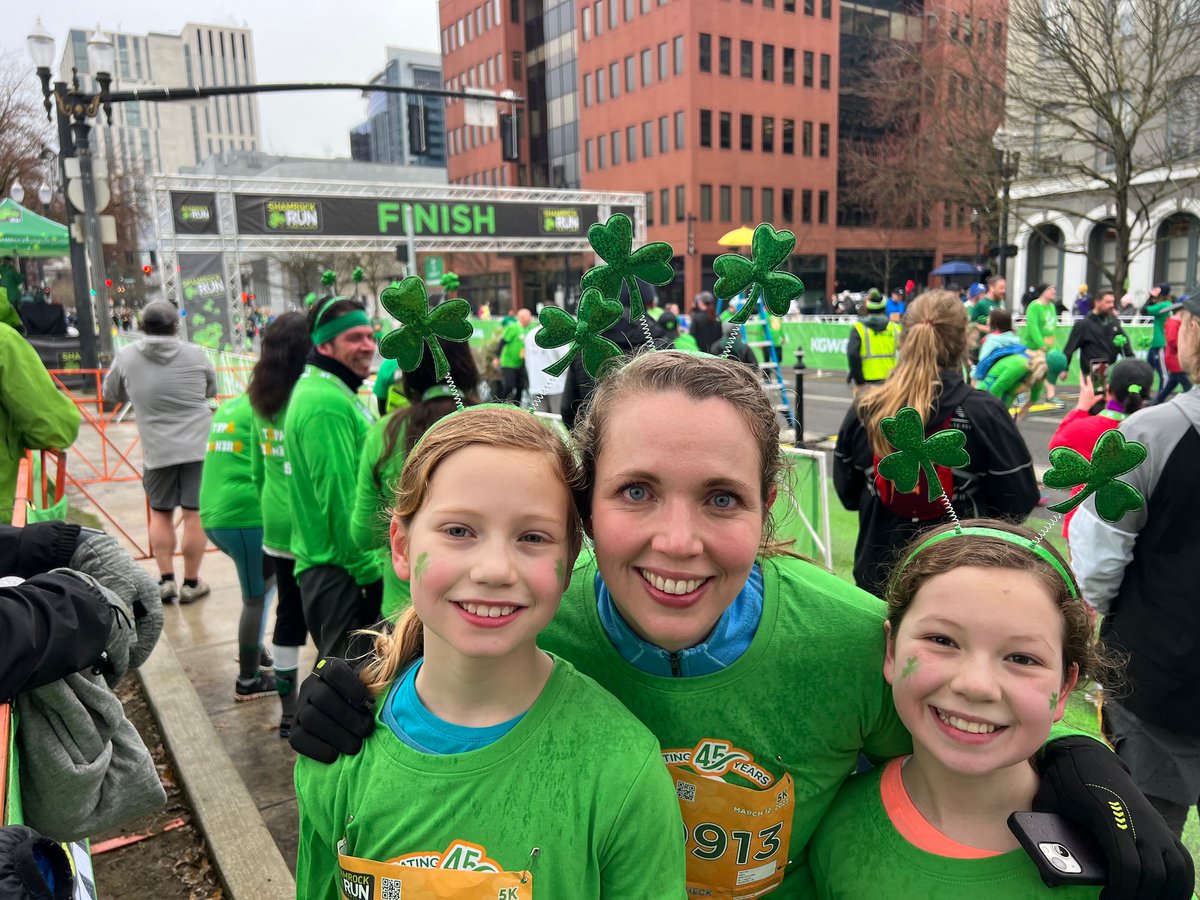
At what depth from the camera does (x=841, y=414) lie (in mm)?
13070

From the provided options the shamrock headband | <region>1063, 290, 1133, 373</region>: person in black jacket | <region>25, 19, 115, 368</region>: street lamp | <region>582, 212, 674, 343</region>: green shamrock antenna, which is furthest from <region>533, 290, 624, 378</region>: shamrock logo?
<region>1063, 290, 1133, 373</region>: person in black jacket

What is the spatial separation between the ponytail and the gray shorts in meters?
4.54

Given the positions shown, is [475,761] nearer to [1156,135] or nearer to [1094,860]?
[1094,860]

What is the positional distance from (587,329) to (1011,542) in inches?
34.7

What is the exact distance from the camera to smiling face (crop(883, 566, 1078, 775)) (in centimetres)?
130

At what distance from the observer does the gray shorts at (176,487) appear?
5629mm

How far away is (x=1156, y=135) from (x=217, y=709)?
24.3 meters

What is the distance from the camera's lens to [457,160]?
6244 cm

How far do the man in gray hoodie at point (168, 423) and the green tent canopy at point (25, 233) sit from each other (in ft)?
40.2

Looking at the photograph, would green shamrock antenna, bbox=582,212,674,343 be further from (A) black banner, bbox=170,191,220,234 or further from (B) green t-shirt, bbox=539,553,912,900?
(A) black banner, bbox=170,191,220,234

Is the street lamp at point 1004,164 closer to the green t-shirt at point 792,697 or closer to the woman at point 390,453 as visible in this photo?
the woman at point 390,453

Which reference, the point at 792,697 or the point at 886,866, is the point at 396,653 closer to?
the point at 792,697

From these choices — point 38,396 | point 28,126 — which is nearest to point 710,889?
point 38,396

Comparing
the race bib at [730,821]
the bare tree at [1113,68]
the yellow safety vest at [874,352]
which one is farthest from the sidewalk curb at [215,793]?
Answer: the bare tree at [1113,68]
